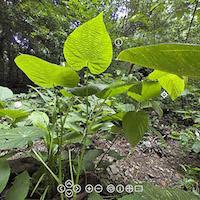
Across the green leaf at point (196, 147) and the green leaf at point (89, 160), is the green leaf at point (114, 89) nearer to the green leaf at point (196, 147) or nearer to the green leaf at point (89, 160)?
the green leaf at point (89, 160)

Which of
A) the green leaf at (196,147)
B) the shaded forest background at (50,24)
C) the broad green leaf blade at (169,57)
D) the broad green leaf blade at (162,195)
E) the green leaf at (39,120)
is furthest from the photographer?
the shaded forest background at (50,24)

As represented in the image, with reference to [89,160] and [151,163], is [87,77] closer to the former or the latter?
[89,160]

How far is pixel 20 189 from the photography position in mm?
441

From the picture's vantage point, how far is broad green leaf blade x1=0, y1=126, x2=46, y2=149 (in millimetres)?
414

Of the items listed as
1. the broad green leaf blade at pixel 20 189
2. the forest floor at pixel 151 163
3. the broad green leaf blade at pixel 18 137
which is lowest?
the forest floor at pixel 151 163

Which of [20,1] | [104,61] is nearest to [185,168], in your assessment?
[104,61]

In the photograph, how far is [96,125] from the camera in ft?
2.10

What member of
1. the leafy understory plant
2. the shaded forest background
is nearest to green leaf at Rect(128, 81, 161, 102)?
the leafy understory plant

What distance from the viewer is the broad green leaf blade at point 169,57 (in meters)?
0.20

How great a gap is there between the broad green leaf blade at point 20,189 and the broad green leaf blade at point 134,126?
9.2 inches

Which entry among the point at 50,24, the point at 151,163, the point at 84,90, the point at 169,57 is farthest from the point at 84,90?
the point at 50,24

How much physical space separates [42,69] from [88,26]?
0.39 ft

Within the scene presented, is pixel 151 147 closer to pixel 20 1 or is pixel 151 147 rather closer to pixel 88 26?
pixel 88 26

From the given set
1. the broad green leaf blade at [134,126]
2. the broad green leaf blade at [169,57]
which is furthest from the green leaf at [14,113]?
the broad green leaf blade at [169,57]
